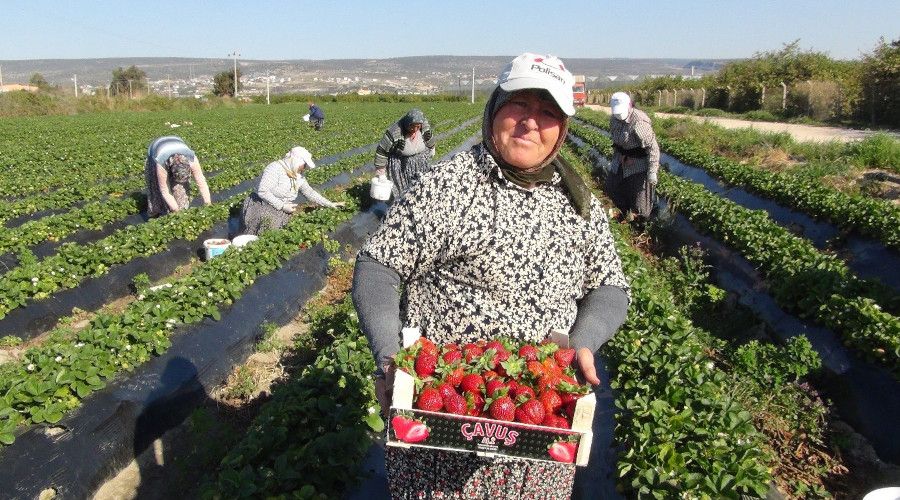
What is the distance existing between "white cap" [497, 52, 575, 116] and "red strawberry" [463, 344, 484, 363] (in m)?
0.75

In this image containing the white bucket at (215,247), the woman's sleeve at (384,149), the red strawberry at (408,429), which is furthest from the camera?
the woman's sleeve at (384,149)

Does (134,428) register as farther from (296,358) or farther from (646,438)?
(646,438)

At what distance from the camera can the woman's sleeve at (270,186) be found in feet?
27.3

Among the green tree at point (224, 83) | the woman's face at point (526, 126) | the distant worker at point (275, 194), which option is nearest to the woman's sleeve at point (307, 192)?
the distant worker at point (275, 194)

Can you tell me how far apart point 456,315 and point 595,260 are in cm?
53

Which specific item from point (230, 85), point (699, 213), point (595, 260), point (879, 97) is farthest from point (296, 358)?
point (230, 85)

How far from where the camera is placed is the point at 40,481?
3619mm

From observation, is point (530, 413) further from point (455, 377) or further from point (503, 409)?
point (455, 377)

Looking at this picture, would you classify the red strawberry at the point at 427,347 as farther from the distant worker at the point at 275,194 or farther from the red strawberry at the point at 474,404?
the distant worker at the point at 275,194

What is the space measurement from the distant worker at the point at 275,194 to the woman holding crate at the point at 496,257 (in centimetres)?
665

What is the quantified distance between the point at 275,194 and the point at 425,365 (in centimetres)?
708

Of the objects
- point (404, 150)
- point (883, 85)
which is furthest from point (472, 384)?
point (883, 85)

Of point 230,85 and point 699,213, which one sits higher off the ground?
point 230,85

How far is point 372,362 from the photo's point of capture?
169 inches
